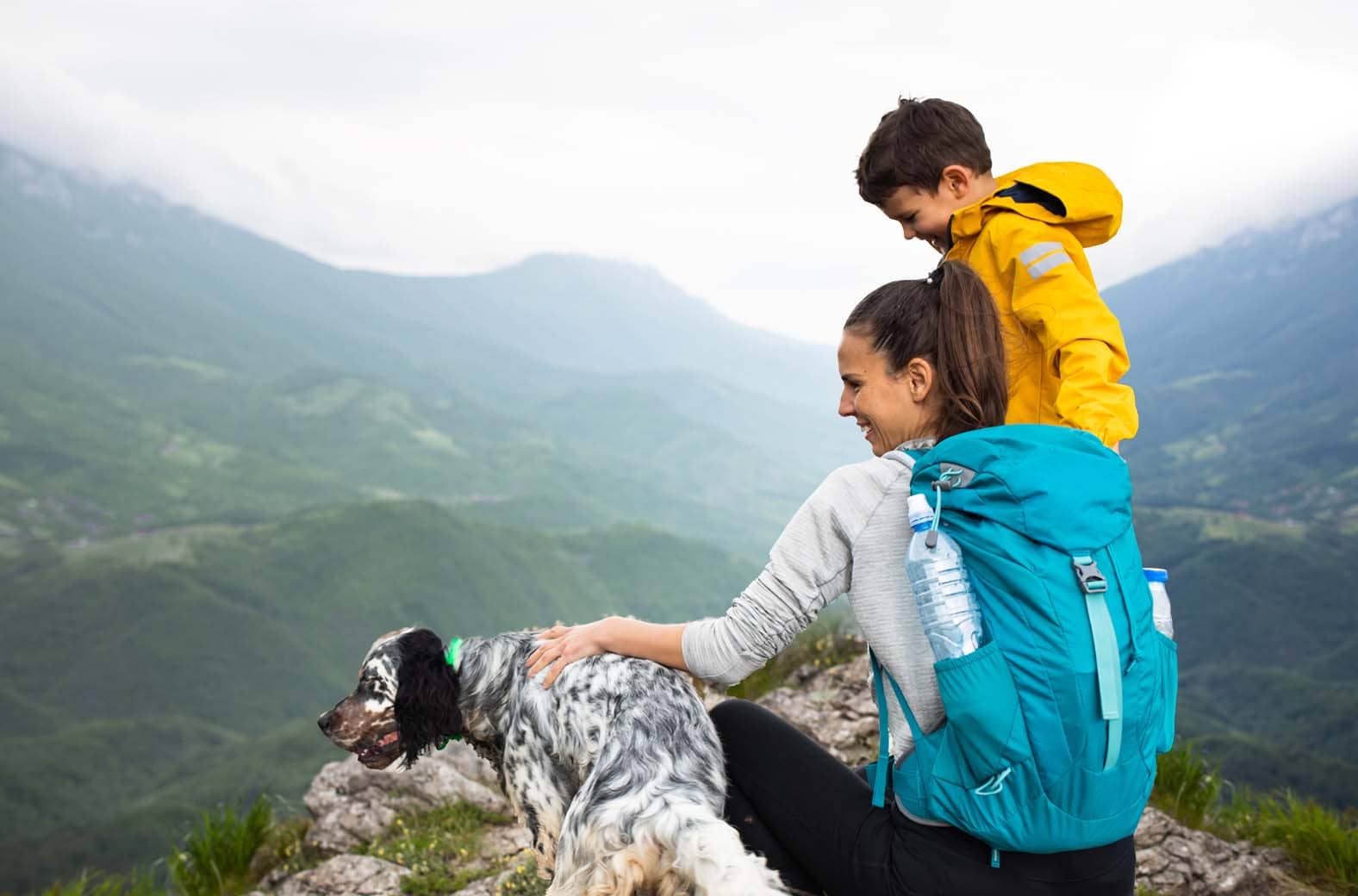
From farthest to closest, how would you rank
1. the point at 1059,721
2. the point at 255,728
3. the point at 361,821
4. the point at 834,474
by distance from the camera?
the point at 255,728 → the point at 361,821 → the point at 834,474 → the point at 1059,721

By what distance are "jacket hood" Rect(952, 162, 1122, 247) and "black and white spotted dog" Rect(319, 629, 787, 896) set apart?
2187mm

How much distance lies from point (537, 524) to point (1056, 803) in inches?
7683

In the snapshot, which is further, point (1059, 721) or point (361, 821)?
point (361, 821)

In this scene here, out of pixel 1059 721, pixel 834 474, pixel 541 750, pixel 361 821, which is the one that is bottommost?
pixel 361 821

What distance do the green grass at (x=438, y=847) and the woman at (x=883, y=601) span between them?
317cm

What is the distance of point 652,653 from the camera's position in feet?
9.21

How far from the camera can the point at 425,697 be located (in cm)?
374

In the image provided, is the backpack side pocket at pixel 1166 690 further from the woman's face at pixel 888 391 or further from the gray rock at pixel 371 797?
the gray rock at pixel 371 797

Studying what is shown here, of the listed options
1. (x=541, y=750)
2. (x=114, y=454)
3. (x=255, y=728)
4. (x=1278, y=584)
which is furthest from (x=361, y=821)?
(x=114, y=454)

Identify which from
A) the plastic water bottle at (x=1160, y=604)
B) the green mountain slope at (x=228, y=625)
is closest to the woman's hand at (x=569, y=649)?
the plastic water bottle at (x=1160, y=604)

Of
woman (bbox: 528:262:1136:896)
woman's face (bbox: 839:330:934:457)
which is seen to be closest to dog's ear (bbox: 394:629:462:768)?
woman (bbox: 528:262:1136:896)

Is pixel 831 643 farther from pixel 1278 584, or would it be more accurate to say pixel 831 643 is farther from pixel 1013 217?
pixel 1278 584

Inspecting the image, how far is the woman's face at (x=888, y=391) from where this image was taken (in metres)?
2.46

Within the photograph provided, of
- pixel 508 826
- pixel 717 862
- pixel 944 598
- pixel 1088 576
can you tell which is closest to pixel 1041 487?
pixel 1088 576
